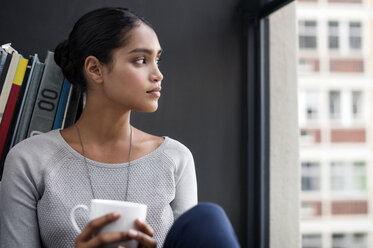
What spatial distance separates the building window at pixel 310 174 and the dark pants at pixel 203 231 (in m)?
23.8

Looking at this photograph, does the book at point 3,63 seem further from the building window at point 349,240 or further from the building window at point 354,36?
the building window at point 349,240

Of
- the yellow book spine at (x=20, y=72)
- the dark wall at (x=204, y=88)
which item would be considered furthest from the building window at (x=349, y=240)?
the yellow book spine at (x=20, y=72)

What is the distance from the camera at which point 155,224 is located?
3.61 feet

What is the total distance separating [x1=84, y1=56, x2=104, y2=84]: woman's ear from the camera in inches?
44.9

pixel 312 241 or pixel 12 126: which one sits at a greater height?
pixel 12 126

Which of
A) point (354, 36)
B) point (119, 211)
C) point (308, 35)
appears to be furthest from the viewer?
point (354, 36)

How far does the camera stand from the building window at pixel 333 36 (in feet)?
76.3

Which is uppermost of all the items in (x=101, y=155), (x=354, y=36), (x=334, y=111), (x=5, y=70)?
(x=354, y=36)

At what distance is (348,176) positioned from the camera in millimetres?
25312

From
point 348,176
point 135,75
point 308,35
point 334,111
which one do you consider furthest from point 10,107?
point 348,176

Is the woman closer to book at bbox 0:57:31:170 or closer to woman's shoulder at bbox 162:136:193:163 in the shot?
woman's shoulder at bbox 162:136:193:163

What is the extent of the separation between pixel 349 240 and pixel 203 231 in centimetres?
2842

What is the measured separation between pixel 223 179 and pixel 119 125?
0.58 metres

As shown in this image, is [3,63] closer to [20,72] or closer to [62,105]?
[20,72]
